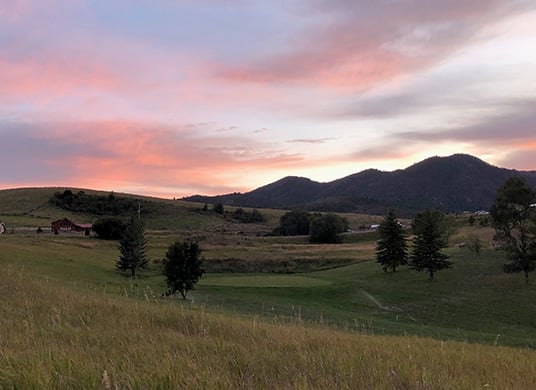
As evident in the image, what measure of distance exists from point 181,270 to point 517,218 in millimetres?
26725

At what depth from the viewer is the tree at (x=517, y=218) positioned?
130ft

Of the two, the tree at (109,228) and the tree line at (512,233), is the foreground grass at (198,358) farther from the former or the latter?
the tree at (109,228)

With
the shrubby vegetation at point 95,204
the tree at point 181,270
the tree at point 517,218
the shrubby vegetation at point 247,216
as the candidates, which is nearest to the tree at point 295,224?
the shrubby vegetation at point 247,216

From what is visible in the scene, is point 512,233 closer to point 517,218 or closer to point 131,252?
point 517,218

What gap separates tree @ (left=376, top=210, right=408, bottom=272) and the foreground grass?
43855 mm

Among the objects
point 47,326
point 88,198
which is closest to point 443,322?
point 47,326

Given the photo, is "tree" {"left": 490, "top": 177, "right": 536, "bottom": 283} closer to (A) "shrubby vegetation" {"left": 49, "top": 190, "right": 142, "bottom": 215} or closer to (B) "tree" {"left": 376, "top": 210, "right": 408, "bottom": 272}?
(B) "tree" {"left": 376, "top": 210, "right": 408, "bottom": 272}

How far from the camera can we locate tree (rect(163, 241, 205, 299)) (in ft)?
108

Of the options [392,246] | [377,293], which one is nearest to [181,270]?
[377,293]

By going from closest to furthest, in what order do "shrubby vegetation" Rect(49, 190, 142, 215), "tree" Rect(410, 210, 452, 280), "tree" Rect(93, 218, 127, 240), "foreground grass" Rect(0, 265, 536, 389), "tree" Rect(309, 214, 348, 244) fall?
"foreground grass" Rect(0, 265, 536, 389) < "tree" Rect(410, 210, 452, 280) < "tree" Rect(93, 218, 127, 240) < "tree" Rect(309, 214, 348, 244) < "shrubby vegetation" Rect(49, 190, 142, 215)

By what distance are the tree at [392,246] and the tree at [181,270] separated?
23.5 metres

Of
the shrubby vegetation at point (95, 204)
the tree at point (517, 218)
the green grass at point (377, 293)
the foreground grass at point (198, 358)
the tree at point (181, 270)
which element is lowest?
the green grass at point (377, 293)

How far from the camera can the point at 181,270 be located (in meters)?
33.1

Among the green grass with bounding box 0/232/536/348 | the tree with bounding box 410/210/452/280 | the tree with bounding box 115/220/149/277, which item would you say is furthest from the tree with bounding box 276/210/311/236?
the tree with bounding box 410/210/452/280
